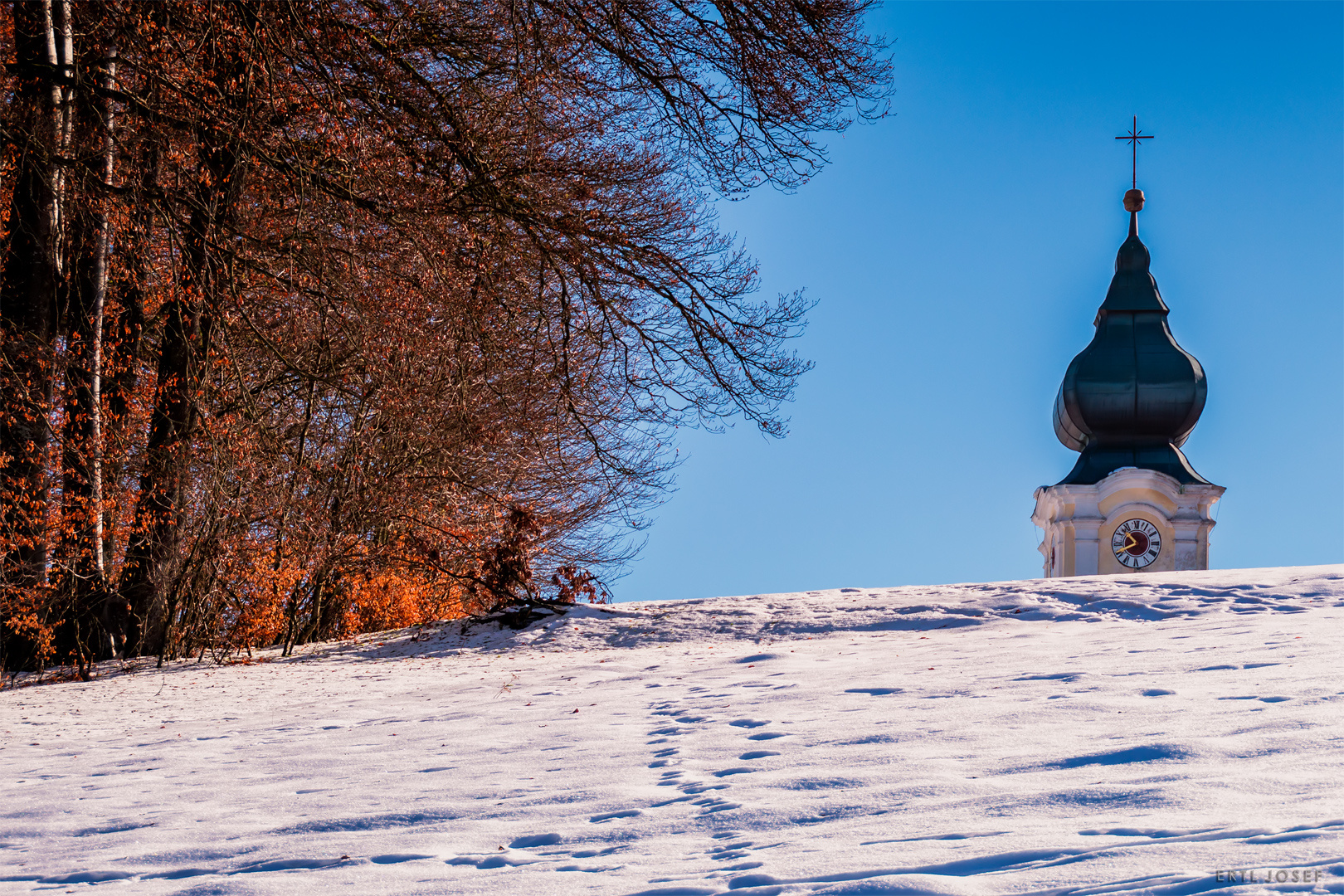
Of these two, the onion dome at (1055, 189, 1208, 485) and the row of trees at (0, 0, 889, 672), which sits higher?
the onion dome at (1055, 189, 1208, 485)

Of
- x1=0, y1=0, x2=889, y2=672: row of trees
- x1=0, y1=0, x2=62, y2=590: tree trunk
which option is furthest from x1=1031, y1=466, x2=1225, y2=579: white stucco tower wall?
x1=0, y1=0, x2=62, y2=590: tree trunk

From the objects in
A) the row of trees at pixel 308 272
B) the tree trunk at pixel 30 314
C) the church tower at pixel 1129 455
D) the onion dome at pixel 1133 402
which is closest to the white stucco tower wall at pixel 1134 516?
the church tower at pixel 1129 455

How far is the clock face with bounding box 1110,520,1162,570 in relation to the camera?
31.6 m

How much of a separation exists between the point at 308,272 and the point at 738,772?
7.42m

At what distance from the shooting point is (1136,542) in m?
31.8

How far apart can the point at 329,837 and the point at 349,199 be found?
7.17 metres

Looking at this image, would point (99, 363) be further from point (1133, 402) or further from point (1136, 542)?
point (1133, 402)

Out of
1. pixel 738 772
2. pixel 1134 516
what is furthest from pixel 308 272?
pixel 1134 516

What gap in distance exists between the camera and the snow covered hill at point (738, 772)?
3244 mm

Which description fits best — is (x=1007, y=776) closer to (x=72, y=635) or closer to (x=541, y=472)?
(x=72, y=635)

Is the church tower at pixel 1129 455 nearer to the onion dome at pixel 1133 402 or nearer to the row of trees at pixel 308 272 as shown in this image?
the onion dome at pixel 1133 402

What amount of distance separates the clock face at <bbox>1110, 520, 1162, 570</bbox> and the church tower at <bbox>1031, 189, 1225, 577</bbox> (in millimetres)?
22

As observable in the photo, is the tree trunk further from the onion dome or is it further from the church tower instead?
the onion dome

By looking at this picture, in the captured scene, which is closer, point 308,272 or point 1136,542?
point 308,272
